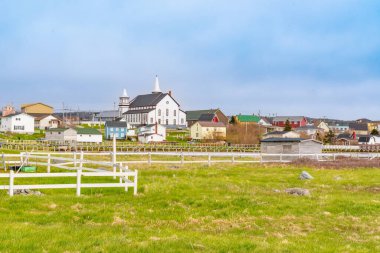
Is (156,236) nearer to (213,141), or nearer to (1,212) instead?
(1,212)

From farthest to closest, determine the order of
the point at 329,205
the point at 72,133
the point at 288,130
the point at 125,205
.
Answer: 1. the point at 288,130
2. the point at 72,133
3. the point at 329,205
4. the point at 125,205

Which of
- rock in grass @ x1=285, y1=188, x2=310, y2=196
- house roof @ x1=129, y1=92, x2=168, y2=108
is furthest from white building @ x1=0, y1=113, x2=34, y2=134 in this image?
rock in grass @ x1=285, y1=188, x2=310, y2=196

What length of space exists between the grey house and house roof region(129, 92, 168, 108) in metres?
90.6

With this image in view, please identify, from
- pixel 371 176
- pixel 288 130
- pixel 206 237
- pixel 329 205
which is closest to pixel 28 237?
pixel 206 237

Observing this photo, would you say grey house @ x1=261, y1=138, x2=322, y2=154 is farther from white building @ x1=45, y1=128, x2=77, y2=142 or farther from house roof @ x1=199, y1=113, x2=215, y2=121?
house roof @ x1=199, y1=113, x2=215, y2=121

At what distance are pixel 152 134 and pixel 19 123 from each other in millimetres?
39324

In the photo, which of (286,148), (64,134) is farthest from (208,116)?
(286,148)

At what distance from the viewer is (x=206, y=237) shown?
12.0m

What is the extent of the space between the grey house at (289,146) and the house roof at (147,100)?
297 feet

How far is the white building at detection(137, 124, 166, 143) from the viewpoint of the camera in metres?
118

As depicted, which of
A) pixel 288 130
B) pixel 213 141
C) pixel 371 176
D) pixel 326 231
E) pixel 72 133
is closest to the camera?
pixel 326 231

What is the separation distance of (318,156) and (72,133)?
70151mm

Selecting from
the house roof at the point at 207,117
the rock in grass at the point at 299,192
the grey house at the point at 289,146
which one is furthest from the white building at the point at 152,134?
the rock in grass at the point at 299,192

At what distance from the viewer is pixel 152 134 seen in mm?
118625
